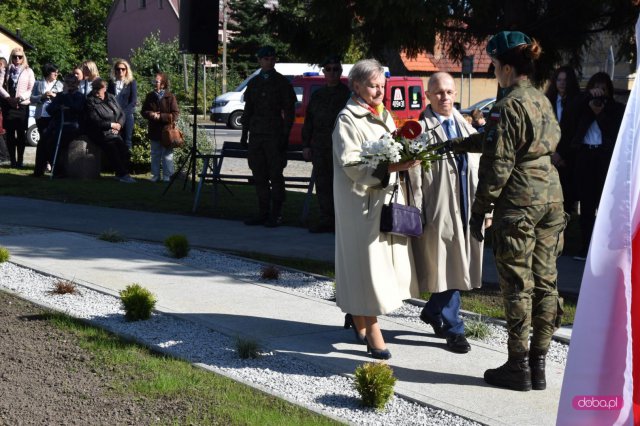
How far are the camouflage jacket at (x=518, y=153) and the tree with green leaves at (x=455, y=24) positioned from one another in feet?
16.0

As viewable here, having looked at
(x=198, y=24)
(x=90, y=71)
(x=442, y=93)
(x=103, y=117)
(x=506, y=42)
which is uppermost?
(x=198, y=24)

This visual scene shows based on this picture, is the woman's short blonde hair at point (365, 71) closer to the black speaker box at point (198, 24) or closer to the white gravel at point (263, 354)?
the white gravel at point (263, 354)

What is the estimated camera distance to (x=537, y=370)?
225 inches

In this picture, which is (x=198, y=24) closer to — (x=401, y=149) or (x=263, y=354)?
(x=263, y=354)

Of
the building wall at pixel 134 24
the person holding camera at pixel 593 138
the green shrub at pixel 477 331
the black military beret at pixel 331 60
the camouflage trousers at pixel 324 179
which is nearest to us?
the green shrub at pixel 477 331

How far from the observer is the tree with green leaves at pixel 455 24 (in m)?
10.5

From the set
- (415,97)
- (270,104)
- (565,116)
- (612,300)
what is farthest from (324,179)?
(415,97)

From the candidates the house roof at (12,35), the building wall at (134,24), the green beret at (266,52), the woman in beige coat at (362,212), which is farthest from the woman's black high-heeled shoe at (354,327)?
the building wall at (134,24)

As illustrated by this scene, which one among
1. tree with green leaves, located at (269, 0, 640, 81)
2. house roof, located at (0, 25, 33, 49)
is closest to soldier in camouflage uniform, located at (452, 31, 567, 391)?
tree with green leaves, located at (269, 0, 640, 81)

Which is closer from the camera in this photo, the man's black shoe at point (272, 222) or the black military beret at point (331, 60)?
the black military beret at point (331, 60)

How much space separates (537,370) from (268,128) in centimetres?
666

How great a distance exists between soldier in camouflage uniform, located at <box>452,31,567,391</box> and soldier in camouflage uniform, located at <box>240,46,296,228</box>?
6336mm

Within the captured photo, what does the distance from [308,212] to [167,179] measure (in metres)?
4.70

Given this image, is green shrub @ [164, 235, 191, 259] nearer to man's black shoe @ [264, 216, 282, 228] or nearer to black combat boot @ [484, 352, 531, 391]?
man's black shoe @ [264, 216, 282, 228]
